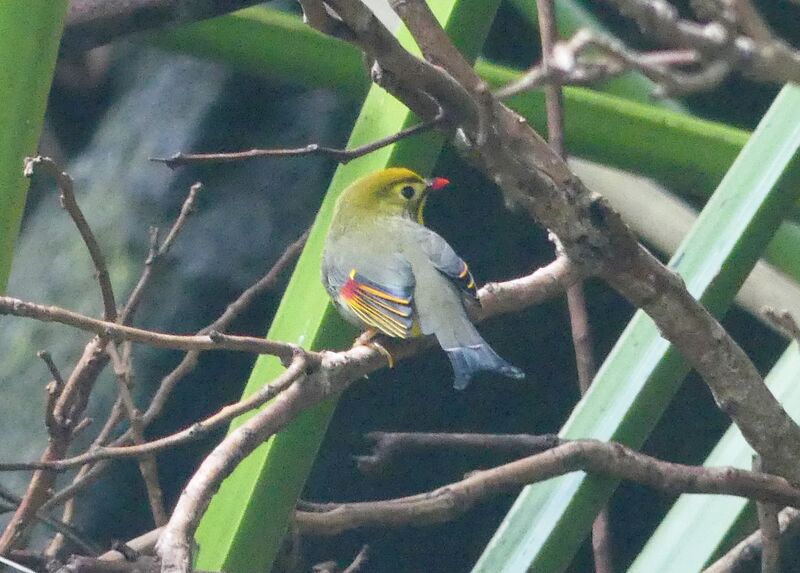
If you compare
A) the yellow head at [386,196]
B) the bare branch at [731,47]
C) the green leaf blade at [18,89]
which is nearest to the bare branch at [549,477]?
the green leaf blade at [18,89]

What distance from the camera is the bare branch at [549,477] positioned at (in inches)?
37.2

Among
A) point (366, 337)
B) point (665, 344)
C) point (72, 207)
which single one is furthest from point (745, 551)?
point (72, 207)

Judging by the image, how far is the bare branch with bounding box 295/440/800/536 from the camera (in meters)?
0.94

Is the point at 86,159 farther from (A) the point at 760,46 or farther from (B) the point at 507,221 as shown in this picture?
(A) the point at 760,46

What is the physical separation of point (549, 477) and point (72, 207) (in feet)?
1.56

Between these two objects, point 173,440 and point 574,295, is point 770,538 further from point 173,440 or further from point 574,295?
point 173,440

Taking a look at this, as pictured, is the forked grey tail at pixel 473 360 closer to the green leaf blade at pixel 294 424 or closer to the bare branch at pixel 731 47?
the green leaf blade at pixel 294 424

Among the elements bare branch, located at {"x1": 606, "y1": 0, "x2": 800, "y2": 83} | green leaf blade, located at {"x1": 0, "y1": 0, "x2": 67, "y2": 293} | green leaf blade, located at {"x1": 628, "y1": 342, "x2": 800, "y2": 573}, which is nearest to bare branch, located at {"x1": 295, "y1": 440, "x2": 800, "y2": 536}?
green leaf blade, located at {"x1": 628, "y1": 342, "x2": 800, "y2": 573}

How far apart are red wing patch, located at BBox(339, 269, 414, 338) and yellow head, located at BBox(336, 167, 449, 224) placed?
14cm

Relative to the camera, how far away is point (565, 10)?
1.56 m

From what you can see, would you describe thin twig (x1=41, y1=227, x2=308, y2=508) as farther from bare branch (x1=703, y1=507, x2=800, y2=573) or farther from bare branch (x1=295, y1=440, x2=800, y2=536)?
bare branch (x1=703, y1=507, x2=800, y2=573)

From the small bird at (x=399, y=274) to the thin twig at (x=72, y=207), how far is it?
275 millimetres

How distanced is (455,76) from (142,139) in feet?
4.65

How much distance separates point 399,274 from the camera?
1386 millimetres
